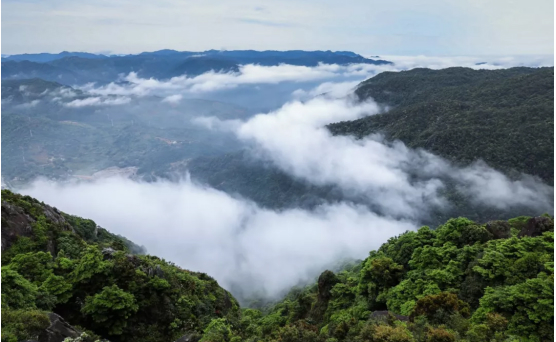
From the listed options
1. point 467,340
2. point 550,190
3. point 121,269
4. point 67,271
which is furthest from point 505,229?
point 550,190

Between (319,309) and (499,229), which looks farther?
(319,309)

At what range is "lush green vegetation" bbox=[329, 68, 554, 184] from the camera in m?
126

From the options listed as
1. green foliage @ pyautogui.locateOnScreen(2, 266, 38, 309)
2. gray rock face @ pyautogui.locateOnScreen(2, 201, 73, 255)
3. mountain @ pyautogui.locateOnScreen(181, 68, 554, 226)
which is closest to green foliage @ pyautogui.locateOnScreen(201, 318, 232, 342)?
green foliage @ pyautogui.locateOnScreen(2, 266, 38, 309)

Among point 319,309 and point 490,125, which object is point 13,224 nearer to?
point 319,309

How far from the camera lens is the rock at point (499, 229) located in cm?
2898

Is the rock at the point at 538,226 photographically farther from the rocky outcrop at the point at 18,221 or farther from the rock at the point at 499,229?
the rocky outcrop at the point at 18,221

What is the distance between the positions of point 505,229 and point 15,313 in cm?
3007

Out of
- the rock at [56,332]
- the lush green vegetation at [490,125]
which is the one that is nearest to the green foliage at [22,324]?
the rock at [56,332]

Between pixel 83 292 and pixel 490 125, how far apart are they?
5935 inches

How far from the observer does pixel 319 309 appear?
31.5 m

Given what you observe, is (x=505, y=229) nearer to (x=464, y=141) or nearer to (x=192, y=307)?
(x=192, y=307)

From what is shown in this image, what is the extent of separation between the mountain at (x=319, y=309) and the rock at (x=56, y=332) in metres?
0.04

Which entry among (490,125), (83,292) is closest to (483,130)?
(490,125)

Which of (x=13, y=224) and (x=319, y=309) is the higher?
(x=13, y=224)
